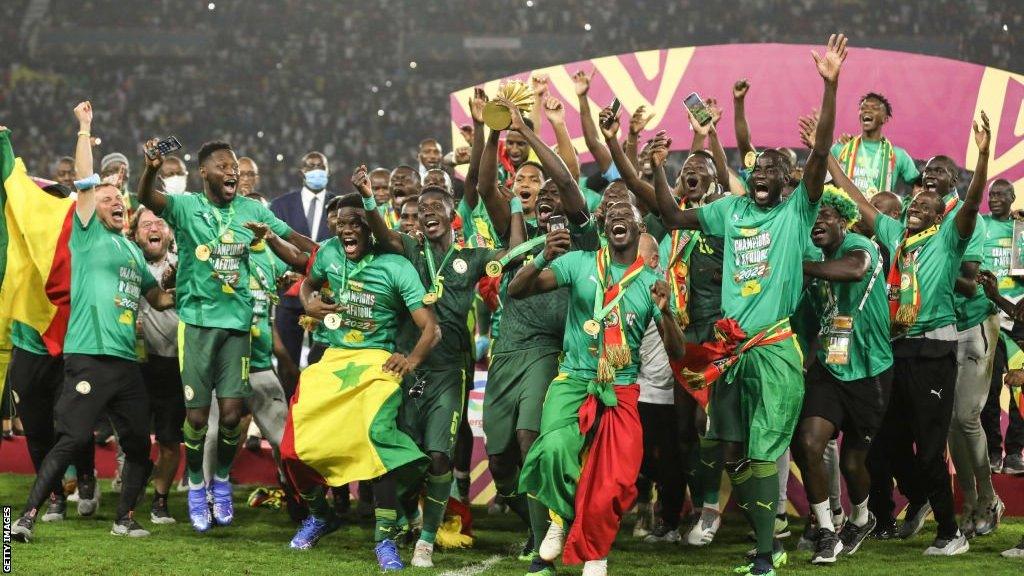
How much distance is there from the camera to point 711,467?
702 cm

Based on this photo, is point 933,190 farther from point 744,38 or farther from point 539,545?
point 744,38

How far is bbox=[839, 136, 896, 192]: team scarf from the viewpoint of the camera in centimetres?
909

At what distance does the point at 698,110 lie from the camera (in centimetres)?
682

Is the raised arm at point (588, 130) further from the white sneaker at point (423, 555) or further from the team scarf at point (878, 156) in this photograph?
the white sneaker at point (423, 555)

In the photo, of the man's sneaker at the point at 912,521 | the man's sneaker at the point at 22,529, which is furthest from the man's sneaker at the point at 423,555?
the man's sneaker at the point at 912,521

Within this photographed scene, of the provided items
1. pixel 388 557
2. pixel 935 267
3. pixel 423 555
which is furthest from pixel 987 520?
pixel 388 557

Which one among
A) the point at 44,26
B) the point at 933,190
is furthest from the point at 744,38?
the point at 933,190

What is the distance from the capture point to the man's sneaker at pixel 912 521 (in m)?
7.36

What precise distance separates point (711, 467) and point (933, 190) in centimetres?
213

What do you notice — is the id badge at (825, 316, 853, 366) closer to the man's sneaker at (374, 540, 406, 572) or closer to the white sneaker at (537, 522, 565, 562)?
the white sneaker at (537, 522, 565, 562)

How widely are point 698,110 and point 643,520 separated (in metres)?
2.47

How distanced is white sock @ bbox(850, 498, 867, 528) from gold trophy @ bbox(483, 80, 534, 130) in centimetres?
278

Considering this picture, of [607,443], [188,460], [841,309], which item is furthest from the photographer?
[188,460]

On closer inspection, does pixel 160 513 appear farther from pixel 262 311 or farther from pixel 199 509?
pixel 262 311
